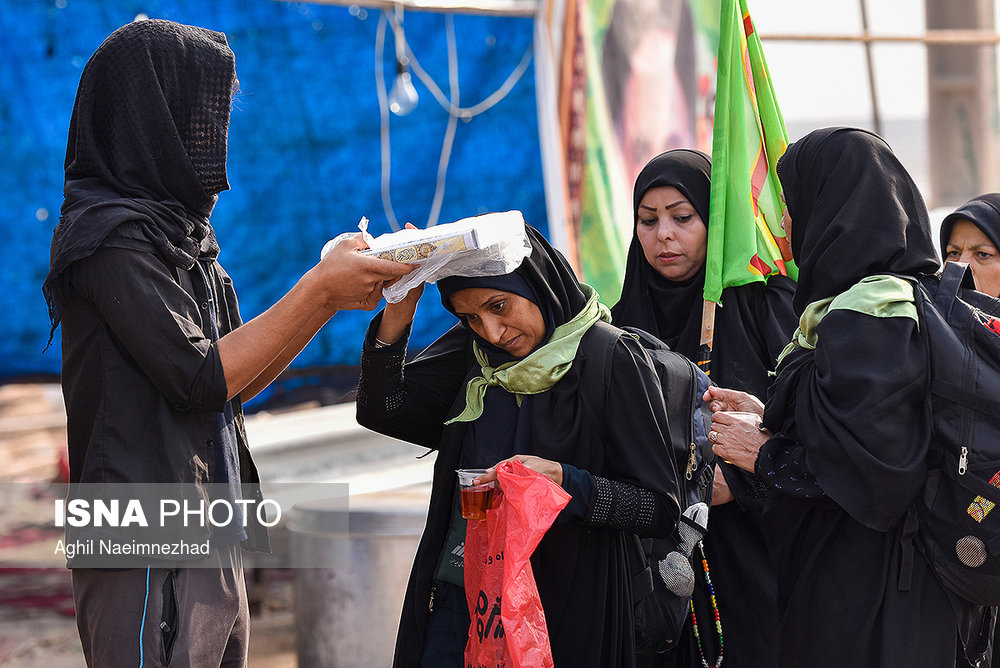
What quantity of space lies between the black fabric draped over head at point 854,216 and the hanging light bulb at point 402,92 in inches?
122

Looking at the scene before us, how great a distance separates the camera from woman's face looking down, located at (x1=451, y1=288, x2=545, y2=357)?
2348 mm

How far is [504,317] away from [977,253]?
1.94 meters

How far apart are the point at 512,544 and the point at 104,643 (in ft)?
2.72

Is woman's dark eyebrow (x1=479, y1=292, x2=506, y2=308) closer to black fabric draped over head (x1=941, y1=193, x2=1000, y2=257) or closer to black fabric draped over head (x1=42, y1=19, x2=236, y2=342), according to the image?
black fabric draped over head (x1=42, y1=19, x2=236, y2=342)

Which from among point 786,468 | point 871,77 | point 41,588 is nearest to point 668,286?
point 786,468

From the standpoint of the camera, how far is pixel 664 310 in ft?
10.5

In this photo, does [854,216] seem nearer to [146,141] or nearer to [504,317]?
[504,317]

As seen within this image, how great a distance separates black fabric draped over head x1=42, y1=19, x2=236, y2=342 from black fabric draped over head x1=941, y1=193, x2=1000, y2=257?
2.52 meters

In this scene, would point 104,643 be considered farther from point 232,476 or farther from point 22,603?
point 22,603

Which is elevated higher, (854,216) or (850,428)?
(854,216)

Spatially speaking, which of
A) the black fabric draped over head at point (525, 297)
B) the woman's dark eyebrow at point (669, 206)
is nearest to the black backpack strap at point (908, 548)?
the black fabric draped over head at point (525, 297)

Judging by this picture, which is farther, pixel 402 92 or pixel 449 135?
pixel 449 135

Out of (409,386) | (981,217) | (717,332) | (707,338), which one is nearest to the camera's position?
(409,386)

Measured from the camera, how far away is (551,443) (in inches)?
91.0
